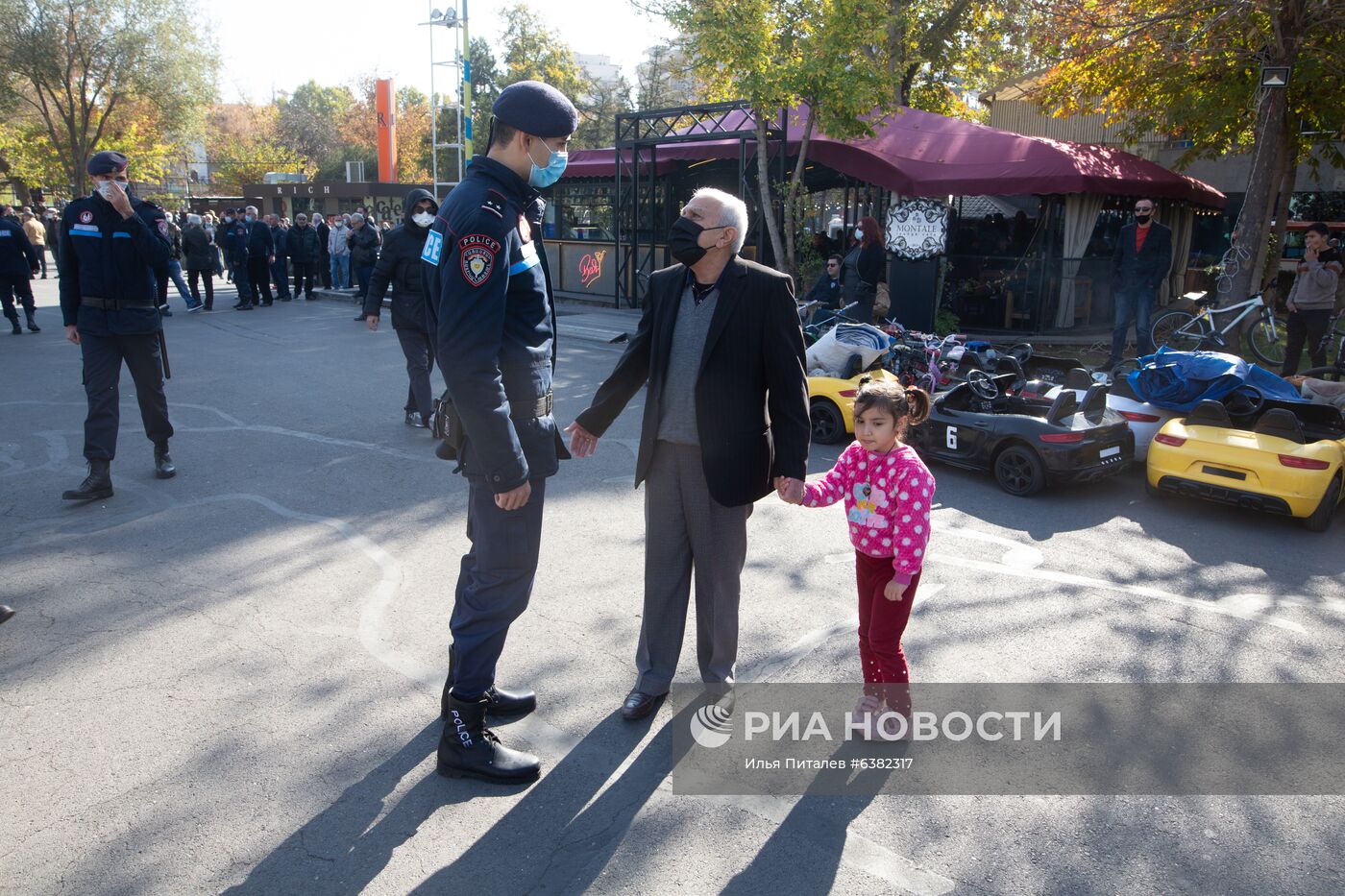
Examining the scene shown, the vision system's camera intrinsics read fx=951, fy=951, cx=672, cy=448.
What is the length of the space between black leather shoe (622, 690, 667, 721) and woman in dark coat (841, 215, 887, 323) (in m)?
9.09

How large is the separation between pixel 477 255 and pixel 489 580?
1.05 meters

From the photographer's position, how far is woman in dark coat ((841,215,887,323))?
474 inches

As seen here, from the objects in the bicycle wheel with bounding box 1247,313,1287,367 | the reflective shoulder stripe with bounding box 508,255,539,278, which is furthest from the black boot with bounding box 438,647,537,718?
the bicycle wheel with bounding box 1247,313,1287,367

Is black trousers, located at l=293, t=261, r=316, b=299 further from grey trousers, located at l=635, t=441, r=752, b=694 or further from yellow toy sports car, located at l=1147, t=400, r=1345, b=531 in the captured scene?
grey trousers, located at l=635, t=441, r=752, b=694

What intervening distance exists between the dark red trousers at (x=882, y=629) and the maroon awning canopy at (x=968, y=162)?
11.9 meters

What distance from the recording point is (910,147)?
1511cm

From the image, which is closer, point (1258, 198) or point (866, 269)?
point (1258, 198)

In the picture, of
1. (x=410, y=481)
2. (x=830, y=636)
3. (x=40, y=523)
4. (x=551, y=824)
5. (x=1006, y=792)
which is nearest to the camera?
(x=551, y=824)

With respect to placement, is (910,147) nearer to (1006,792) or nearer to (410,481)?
(410,481)

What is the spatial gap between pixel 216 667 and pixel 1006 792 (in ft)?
10.2

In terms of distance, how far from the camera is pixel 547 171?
3.22 m

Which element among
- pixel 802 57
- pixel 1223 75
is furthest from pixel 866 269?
pixel 1223 75

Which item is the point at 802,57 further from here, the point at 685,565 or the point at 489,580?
the point at 489,580

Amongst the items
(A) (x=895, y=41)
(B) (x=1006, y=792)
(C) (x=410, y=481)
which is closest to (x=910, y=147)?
(A) (x=895, y=41)
